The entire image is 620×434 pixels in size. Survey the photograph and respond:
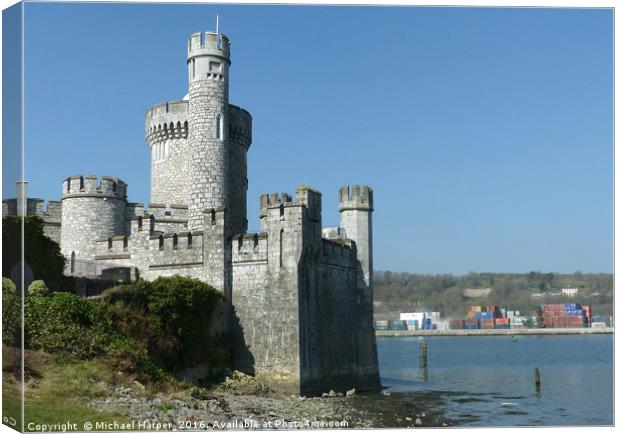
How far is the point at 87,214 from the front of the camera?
37.8m

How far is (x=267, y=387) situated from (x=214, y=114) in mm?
12296

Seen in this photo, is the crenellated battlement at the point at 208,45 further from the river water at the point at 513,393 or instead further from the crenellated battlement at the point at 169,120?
the river water at the point at 513,393

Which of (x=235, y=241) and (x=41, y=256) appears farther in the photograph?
(x=235, y=241)

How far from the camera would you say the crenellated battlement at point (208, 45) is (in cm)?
3547

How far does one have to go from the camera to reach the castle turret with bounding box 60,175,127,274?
3750cm

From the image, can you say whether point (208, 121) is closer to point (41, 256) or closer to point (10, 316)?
point (41, 256)

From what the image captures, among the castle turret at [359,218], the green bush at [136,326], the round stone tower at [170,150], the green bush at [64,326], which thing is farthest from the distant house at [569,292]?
the green bush at [64,326]

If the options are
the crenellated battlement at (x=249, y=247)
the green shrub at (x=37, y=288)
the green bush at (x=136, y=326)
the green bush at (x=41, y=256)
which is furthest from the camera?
the crenellated battlement at (x=249, y=247)

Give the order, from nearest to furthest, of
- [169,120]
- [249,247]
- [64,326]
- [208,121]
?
[64,326]
[249,247]
[208,121]
[169,120]

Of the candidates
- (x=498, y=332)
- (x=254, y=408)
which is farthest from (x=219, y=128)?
(x=498, y=332)

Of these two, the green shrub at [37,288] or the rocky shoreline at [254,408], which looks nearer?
the rocky shoreline at [254,408]

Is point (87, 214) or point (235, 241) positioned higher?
point (87, 214)

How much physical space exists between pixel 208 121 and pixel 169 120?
19.5ft

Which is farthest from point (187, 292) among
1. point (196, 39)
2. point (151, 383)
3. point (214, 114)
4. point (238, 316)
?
point (196, 39)
